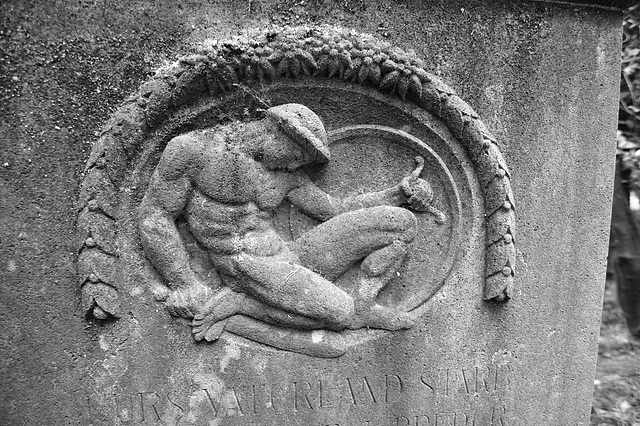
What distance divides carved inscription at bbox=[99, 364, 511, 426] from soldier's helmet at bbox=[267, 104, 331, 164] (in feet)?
4.18

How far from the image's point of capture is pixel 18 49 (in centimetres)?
229

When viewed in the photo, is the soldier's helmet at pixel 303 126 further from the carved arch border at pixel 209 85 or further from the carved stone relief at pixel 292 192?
the carved arch border at pixel 209 85

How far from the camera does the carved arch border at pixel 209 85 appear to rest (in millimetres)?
2395

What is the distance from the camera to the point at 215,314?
261 centimetres

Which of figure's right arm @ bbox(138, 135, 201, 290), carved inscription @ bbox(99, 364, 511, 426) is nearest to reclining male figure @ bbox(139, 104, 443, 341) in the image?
figure's right arm @ bbox(138, 135, 201, 290)

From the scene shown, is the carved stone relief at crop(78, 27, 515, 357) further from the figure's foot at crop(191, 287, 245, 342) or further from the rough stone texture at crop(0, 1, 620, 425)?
the rough stone texture at crop(0, 1, 620, 425)

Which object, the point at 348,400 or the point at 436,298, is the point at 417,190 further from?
the point at 348,400

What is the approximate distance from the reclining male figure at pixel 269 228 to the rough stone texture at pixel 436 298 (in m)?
0.24

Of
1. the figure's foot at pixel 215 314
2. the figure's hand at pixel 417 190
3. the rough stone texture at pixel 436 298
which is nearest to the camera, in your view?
the rough stone texture at pixel 436 298

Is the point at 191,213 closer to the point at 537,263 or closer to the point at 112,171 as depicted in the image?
the point at 112,171

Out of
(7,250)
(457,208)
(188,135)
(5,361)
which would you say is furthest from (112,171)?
(457,208)

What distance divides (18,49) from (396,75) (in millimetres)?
1785

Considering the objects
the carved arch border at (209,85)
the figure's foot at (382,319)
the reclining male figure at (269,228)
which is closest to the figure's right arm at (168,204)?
the reclining male figure at (269,228)

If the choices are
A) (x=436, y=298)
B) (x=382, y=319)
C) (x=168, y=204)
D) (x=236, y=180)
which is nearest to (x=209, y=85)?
(x=236, y=180)
